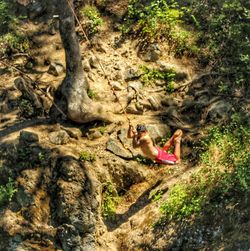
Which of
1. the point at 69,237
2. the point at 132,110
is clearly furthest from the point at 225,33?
the point at 69,237

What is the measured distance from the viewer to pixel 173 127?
12047mm

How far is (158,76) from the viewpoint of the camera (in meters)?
13.2

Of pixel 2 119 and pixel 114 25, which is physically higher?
pixel 114 25

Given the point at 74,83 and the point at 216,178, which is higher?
the point at 74,83

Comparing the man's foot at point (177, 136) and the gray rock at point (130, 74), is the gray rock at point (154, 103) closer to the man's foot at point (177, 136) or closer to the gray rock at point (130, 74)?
the gray rock at point (130, 74)

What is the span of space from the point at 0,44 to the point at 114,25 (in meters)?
3.43

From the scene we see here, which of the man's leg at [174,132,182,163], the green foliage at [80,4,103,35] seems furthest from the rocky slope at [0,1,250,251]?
the man's leg at [174,132,182,163]

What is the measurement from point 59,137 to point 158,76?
3411mm

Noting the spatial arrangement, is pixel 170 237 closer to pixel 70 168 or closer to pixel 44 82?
pixel 70 168

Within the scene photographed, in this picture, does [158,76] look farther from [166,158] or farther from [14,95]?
[14,95]

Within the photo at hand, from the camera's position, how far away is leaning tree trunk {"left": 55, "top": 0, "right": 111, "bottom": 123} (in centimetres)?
1171

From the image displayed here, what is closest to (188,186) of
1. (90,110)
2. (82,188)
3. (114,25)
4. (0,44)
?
(82,188)

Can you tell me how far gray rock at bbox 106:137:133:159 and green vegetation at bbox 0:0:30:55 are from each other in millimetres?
4753

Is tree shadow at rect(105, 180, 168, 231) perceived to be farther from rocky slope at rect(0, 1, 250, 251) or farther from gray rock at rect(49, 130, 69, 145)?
gray rock at rect(49, 130, 69, 145)
